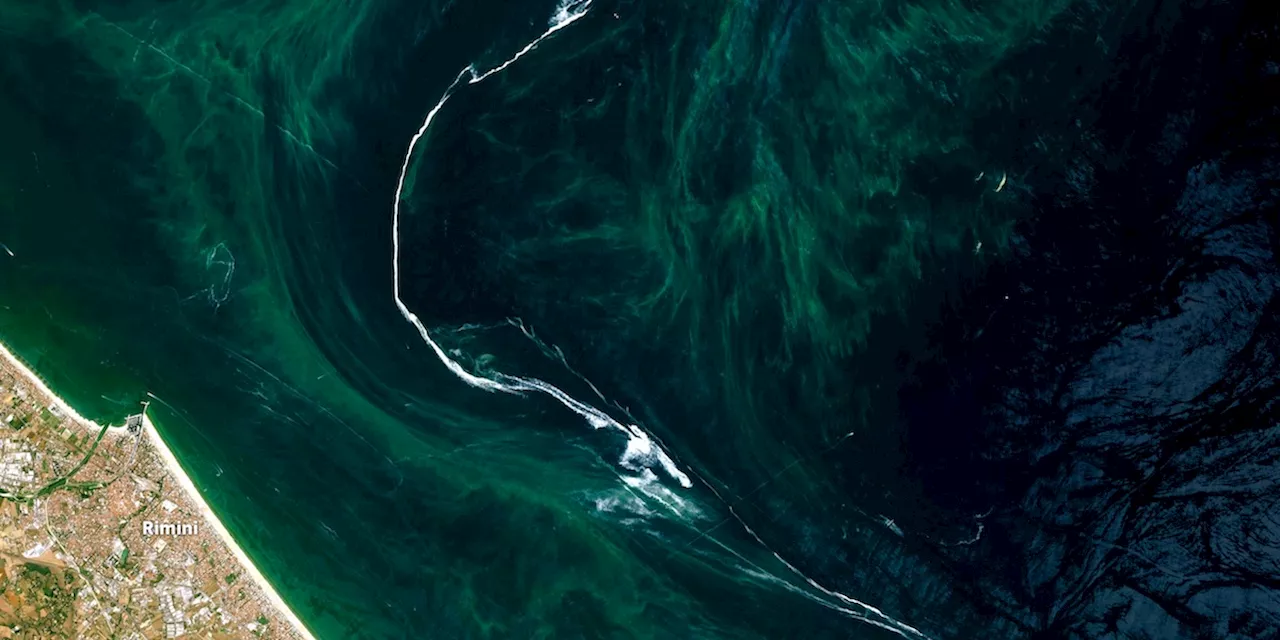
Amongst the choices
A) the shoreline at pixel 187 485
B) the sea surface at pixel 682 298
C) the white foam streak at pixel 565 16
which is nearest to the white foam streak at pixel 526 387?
the sea surface at pixel 682 298

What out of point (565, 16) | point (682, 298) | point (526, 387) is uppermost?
point (565, 16)

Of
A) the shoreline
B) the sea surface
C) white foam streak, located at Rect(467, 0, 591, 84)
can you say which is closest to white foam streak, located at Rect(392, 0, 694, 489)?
the sea surface

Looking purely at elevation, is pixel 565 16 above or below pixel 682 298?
above

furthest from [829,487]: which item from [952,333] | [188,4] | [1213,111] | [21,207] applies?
[21,207]

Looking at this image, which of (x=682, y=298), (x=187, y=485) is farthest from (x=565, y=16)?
(x=187, y=485)

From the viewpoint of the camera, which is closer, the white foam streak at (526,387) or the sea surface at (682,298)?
the sea surface at (682,298)

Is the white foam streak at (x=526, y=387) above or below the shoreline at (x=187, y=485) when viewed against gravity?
above

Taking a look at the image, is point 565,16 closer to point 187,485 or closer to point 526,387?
point 526,387

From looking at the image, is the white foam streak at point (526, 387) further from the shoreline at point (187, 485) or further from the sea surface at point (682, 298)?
the shoreline at point (187, 485)
